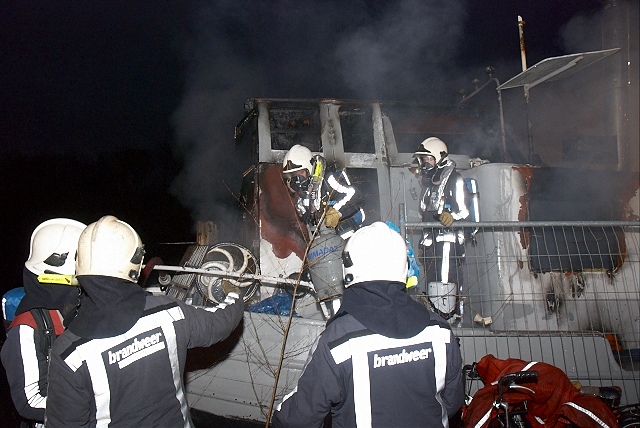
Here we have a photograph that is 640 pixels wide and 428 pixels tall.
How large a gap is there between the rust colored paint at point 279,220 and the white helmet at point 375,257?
2.44 m

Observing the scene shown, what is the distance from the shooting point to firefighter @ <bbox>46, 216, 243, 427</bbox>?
1.99 m

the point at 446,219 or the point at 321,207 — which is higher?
the point at 321,207

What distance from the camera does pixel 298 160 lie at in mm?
4984

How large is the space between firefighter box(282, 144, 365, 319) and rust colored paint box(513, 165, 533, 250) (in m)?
1.74

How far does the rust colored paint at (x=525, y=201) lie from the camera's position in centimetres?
484

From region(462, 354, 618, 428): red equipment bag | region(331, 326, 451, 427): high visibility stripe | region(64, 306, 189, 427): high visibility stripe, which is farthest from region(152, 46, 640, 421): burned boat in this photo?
region(331, 326, 451, 427): high visibility stripe

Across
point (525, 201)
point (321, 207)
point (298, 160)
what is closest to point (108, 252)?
point (321, 207)

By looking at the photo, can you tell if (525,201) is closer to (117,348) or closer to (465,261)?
(465,261)

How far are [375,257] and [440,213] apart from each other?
2.75 metres

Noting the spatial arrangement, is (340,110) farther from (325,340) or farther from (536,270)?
(325,340)

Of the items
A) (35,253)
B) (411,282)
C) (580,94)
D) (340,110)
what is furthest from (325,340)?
(580,94)

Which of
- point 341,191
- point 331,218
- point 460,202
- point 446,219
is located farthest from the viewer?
point 460,202

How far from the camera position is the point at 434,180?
5.39 m

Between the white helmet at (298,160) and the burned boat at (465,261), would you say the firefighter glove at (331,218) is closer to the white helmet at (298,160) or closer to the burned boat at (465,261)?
the burned boat at (465,261)
